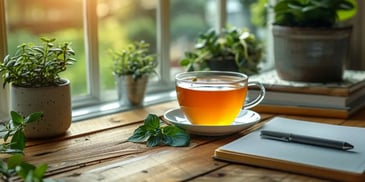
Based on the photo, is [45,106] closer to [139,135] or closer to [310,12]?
[139,135]

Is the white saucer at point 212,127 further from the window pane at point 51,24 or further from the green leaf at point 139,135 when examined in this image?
the window pane at point 51,24

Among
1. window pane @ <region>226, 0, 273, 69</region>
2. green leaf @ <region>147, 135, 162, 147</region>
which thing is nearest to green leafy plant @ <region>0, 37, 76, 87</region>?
green leaf @ <region>147, 135, 162, 147</region>

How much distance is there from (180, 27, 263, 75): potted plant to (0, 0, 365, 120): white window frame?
74 millimetres

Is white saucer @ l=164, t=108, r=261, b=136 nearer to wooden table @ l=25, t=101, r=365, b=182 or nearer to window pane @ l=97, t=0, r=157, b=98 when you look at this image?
wooden table @ l=25, t=101, r=365, b=182

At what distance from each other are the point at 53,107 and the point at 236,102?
14.3 inches

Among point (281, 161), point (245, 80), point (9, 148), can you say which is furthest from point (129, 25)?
point (281, 161)

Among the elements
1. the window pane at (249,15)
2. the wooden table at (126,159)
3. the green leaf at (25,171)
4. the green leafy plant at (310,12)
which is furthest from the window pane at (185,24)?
the green leaf at (25,171)

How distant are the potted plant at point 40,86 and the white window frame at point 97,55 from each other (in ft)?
0.45

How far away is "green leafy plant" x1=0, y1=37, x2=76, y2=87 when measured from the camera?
1.09 m

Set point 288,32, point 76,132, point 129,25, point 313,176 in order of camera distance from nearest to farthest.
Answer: point 313,176
point 76,132
point 288,32
point 129,25

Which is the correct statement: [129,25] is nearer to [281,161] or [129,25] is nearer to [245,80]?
[245,80]

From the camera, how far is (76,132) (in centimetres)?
118

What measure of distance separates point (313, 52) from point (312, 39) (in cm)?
3

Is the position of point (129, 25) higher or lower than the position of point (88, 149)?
higher
